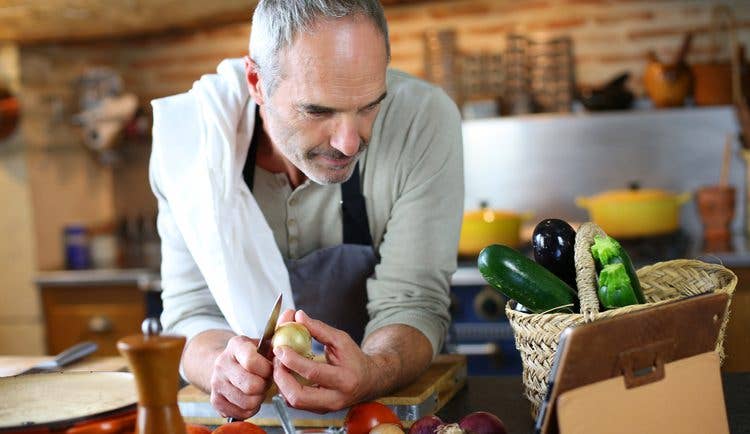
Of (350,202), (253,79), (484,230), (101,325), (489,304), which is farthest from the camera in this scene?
(101,325)

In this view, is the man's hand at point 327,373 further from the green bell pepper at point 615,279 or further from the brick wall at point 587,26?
the brick wall at point 587,26

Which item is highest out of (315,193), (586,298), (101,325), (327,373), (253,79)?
(253,79)

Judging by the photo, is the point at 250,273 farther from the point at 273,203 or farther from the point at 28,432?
the point at 28,432

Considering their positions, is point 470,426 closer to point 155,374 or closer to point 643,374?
point 643,374

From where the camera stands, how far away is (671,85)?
3.37 meters

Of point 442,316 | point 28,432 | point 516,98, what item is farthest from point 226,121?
point 516,98

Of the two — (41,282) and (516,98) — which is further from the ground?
(516,98)

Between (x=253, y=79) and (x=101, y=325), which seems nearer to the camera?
(x=253, y=79)

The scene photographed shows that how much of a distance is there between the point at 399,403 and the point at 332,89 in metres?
0.48

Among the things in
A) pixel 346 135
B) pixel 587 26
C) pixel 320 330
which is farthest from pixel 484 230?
pixel 320 330

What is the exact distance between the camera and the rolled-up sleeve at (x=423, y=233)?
1556 mm

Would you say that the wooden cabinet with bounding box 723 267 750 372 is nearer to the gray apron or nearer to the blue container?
the gray apron

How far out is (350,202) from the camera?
168 centimetres

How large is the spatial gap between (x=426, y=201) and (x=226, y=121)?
40cm
